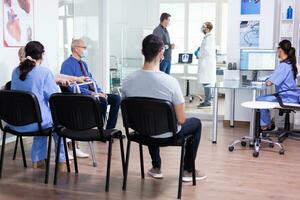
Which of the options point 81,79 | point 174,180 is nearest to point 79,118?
Answer: point 174,180

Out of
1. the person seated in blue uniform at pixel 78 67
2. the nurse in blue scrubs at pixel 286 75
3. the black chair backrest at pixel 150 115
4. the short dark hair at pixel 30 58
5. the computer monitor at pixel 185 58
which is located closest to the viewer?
the black chair backrest at pixel 150 115

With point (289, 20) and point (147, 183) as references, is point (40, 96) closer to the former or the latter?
point (147, 183)

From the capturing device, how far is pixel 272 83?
500 centimetres

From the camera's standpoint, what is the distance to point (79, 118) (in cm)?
329

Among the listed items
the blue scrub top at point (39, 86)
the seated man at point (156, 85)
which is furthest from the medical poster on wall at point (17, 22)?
the seated man at point (156, 85)

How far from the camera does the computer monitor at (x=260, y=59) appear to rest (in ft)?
18.1

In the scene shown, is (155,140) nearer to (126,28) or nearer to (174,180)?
(174,180)

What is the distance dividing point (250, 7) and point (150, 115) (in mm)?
3316

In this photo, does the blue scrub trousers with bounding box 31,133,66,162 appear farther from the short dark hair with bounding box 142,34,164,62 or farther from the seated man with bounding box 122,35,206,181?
the short dark hair with bounding box 142,34,164,62

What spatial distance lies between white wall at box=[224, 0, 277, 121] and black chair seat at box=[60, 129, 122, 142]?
2996mm

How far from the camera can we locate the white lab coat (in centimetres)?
694

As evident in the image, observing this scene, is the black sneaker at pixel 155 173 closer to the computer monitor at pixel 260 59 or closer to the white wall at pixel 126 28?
the computer monitor at pixel 260 59

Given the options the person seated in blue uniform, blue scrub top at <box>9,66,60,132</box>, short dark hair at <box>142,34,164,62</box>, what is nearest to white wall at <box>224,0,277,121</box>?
the person seated in blue uniform

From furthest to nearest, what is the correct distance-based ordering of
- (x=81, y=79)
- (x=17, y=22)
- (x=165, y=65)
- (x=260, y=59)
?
(x=165, y=65), (x=260, y=59), (x=17, y=22), (x=81, y=79)
